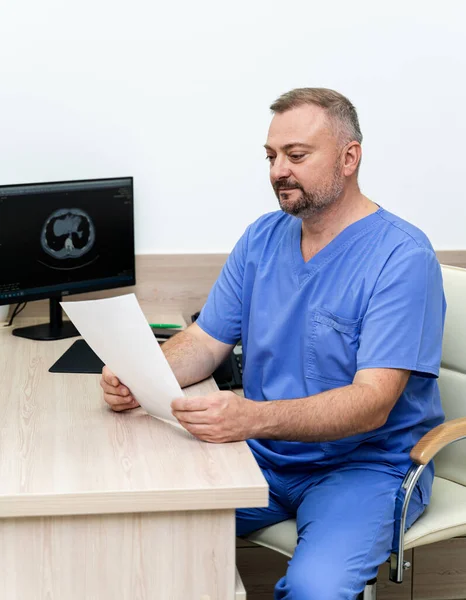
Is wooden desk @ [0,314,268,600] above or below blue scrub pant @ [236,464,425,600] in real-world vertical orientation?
above

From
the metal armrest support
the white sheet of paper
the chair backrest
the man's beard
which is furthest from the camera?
the chair backrest

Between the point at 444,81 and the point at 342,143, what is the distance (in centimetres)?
94

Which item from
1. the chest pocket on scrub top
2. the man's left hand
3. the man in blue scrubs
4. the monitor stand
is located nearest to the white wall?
the monitor stand

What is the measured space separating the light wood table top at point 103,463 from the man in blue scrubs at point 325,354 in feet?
0.21

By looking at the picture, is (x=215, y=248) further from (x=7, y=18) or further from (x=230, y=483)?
(x=230, y=483)

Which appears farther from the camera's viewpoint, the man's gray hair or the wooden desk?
the man's gray hair

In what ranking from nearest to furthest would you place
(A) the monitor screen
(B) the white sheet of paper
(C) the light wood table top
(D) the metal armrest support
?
1. (C) the light wood table top
2. (B) the white sheet of paper
3. (D) the metal armrest support
4. (A) the monitor screen

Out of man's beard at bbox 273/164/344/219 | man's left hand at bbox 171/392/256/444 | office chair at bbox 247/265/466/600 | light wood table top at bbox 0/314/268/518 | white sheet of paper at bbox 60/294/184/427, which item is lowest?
office chair at bbox 247/265/466/600

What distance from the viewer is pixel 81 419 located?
1662mm

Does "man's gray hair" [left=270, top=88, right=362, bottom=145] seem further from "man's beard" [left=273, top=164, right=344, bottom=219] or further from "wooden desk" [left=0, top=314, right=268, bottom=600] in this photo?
"wooden desk" [left=0, top=314, right=268, bottom=600]

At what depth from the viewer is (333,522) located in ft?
5.33

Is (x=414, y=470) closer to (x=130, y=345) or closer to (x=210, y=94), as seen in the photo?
(x=130, y=345)

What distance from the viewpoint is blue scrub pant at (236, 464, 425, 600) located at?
154 cm

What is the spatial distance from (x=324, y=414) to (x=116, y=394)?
1.28ft
